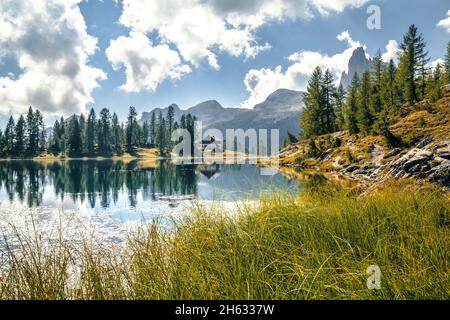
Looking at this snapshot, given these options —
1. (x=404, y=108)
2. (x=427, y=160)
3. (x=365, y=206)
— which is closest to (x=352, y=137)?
(x=404, y=108)

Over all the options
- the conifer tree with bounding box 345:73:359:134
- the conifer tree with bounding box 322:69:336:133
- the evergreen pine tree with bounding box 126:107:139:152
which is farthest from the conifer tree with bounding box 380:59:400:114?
Answer: the evergreen pine tree with bounding box 126:107:139:152

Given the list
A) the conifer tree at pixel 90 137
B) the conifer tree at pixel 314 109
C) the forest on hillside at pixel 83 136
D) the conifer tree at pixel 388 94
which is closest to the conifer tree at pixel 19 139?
the forest on hillside at pixel 83 136

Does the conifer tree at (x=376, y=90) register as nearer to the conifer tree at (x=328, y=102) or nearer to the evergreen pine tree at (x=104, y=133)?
the conifer tree at (x=328, y=102)

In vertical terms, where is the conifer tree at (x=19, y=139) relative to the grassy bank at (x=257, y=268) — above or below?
above

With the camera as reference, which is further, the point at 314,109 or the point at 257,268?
the point at 314,109

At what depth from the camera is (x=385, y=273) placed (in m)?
3.80

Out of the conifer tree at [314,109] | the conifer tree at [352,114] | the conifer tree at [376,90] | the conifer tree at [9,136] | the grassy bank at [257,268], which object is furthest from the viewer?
the conifer tree at [9,136]

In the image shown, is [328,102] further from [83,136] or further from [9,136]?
[9,136]

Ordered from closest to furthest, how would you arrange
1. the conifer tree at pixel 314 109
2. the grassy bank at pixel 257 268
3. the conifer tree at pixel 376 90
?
the grassy bank at pixel 257 268
the conifer tree at pixel 376 90
the conifer tree at pixel 314 109

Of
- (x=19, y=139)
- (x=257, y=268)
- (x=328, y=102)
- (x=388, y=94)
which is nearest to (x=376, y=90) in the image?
(x=388, y=94)

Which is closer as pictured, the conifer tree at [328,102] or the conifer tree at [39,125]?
the conifer tree at [328,102]

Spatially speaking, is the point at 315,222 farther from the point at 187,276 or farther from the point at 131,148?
the point at 131,148

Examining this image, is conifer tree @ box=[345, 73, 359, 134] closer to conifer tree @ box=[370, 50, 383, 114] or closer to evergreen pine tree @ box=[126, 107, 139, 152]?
conifer tree @ box=[370, 50, 383, 114]

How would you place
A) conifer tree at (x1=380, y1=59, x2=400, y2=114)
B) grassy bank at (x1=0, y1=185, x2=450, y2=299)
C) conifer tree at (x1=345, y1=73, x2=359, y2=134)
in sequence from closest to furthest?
1. grassy bank at (x1=0, y1=185, x2=450, y2=299)
2. conifer tree at (x1=345, y1=73, x2=359, y2=134)
3. conifer tree at (x1=380, y1=59, x2=400, y2=114)
